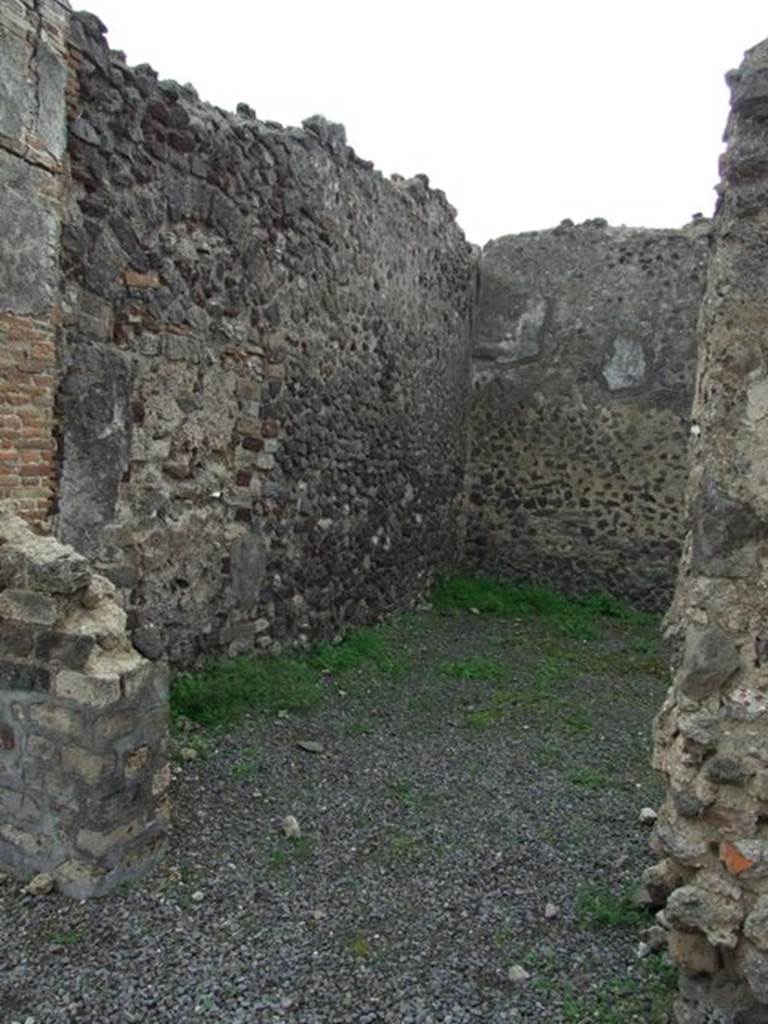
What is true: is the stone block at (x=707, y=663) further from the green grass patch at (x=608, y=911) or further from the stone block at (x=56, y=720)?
the stone block at (x=56, y=720)

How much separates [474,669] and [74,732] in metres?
4.28

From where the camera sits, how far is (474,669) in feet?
24.0

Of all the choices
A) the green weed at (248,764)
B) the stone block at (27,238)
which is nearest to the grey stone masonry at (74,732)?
the green weed at (248,764)

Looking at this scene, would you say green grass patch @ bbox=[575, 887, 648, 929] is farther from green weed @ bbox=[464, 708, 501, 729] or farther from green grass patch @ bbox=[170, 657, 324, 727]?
green grass patch @ bbox=[170, 657, 324, 727]

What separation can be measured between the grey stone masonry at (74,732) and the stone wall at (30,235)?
0.96 meters

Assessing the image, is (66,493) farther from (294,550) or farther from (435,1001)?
(435,1001)

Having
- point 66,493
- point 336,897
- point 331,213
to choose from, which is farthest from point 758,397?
point 331,213

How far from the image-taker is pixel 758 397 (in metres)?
2.77

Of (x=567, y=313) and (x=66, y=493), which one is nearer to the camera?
(x=66, y=493)

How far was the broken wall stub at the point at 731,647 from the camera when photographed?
2697 millimetres

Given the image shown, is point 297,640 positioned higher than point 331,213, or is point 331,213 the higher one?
point 331,213

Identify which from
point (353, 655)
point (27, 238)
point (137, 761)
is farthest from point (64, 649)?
point (353, 655)

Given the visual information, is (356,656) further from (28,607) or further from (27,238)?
(27,238)

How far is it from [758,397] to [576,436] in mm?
8157
